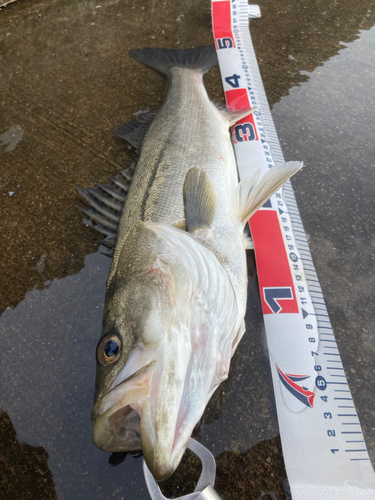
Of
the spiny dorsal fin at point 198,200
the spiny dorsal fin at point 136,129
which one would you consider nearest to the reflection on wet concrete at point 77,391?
the spiny dorsal fin at point 198,200

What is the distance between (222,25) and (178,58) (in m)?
0.93

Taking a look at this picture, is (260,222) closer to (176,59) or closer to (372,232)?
(372,232)

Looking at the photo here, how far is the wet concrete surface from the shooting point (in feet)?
5.96

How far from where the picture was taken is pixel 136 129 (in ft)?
9.68

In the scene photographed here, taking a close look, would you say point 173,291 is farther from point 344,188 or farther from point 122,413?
point 344,188

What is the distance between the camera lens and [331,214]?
8.40 ft

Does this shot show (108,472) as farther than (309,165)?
No

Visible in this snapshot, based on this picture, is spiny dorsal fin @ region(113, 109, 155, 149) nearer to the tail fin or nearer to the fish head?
the tail fin

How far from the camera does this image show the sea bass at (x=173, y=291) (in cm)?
123

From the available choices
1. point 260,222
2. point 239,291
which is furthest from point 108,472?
point 260,222

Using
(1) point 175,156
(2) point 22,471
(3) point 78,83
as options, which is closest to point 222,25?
(3) point 78,83

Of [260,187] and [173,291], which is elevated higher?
[173,291]

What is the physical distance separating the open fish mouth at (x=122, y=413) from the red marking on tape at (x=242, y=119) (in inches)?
90.4

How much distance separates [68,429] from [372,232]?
232cm
